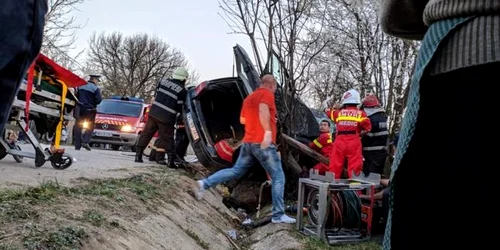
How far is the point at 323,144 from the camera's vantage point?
8.14 metres

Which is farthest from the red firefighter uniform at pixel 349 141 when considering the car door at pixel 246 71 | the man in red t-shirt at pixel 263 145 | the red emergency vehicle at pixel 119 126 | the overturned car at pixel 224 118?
the red emergency vehicle at pixel 119 126

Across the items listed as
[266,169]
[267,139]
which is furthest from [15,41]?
[266,169]

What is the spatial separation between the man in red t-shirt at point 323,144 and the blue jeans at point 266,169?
1.72 m

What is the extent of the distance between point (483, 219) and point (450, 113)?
0.21 metres

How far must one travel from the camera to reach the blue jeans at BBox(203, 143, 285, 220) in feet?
20.1

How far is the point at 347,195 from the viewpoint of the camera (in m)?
5.59

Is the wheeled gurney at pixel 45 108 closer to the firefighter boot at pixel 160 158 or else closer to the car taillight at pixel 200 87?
the car taillight at pixel 200 87

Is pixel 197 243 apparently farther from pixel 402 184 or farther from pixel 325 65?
pixel 325 65

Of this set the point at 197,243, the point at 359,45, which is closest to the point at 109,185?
the point at 197,243

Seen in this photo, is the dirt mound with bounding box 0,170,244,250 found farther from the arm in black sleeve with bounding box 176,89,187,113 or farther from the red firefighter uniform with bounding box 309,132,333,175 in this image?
the arm in black sleeve with bounding box 176,89,187,113

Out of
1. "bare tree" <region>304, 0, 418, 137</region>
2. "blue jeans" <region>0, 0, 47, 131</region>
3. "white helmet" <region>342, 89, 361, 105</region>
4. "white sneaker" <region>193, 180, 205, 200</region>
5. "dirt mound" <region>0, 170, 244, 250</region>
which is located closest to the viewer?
"blue jeans" <region>0, 0, 47, 131</region>

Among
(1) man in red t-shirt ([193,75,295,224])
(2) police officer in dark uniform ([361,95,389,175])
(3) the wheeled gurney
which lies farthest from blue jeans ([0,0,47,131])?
(2) police officer in dark uniform ([361,95,389,175])

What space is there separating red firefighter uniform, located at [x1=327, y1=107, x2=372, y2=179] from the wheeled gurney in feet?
12.1

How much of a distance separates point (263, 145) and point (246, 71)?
1.41 m
